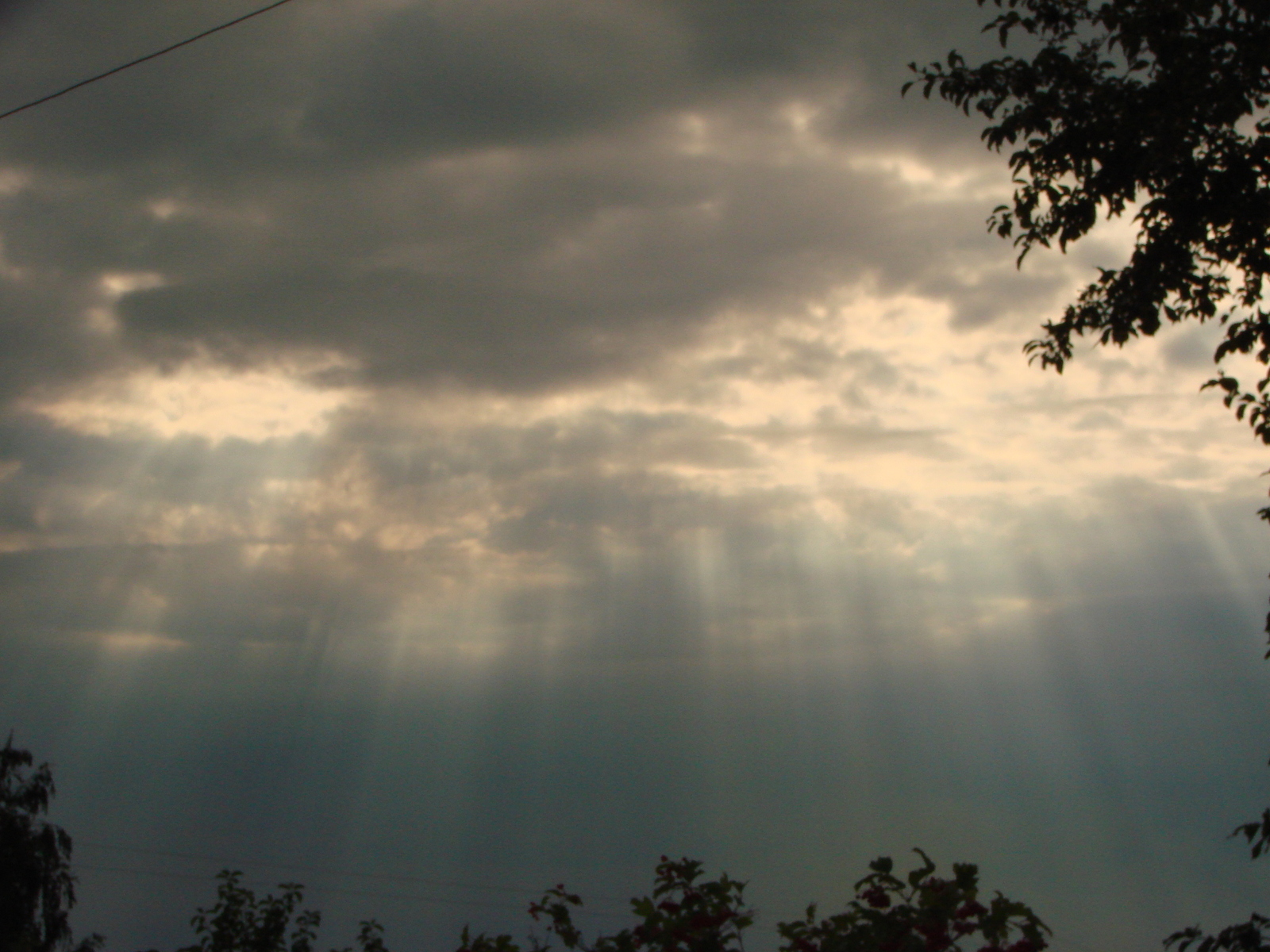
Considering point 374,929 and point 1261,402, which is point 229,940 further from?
point 1261,402

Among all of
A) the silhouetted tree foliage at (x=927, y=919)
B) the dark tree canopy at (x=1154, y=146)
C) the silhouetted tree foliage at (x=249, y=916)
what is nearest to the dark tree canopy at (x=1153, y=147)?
the dark tree canopy at (x=1154, y=146)

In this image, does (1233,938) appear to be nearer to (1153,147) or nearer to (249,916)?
(1153,147)

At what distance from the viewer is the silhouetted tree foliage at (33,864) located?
28.1 meters

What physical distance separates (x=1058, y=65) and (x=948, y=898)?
8.50 meters

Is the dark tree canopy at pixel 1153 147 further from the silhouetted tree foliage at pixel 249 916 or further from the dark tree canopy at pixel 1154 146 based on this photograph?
the silhouetted tree foliage at pixel 249 916

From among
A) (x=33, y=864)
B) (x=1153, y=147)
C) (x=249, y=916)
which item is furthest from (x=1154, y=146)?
(x=33, y=864)

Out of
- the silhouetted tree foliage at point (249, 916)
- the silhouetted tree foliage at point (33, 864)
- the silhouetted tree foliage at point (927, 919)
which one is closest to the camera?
the silhouetted tree foliage at point (927, 919)

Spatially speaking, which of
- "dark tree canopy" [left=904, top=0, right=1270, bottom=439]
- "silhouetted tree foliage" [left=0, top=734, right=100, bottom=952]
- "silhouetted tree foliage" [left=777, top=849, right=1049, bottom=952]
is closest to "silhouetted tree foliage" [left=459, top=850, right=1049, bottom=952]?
"silhouetted tree foliage" [left=777, top=849, right=1049, bottom=952]

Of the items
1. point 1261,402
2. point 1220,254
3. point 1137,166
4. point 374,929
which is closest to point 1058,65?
→ point 1137,166

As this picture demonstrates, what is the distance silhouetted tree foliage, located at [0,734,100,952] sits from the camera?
2806cm

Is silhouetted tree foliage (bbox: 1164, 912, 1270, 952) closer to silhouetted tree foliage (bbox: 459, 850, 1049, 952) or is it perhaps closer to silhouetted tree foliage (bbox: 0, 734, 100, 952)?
silhouetted tree foliage (bbox: 459, 850, 1049, 952)

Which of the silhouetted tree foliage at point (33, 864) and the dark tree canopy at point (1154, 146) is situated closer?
the dark tree canopy at point (1154, 146)

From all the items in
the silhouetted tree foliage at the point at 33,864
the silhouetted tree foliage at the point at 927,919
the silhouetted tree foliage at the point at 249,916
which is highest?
the silhouetted tree foliage at the point at 33,864

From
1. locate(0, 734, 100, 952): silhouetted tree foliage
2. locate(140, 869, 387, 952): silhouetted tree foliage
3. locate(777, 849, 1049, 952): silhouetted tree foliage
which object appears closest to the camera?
locate(777, 849, 1049, 952): silhouetted tree foliage
